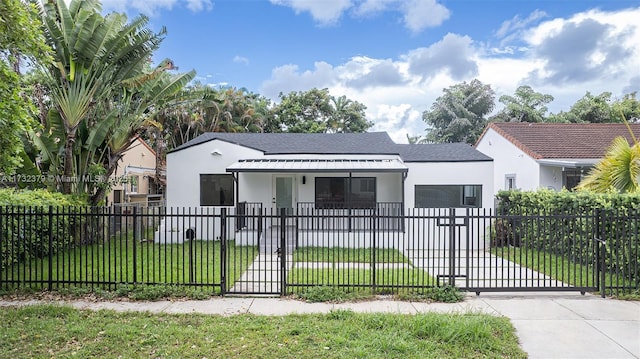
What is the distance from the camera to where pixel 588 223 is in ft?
30.3

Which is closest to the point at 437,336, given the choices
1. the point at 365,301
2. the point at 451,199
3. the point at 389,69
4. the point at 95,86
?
the point at 365,301

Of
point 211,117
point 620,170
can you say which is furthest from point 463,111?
point 620,170

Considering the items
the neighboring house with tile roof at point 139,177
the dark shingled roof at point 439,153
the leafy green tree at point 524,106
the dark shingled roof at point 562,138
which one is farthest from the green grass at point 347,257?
the leafy green tree at point 524,106

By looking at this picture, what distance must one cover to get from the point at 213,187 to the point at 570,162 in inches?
566

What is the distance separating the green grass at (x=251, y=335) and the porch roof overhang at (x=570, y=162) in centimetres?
1157

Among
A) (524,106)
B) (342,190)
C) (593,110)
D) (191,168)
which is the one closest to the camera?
(191,168)

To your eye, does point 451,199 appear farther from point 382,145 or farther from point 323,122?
point 323,122

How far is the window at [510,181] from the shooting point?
1827 cm

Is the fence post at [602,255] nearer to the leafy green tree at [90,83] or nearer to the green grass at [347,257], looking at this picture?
the green grass at [347,257]

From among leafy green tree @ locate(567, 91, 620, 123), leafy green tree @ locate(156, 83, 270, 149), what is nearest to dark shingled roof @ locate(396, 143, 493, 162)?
leafy green tree @ locate(156, 83, 270, 149)

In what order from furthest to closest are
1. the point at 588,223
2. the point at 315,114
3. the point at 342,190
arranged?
the point at 315,114 < the point at 342,190 < the point at 588,223

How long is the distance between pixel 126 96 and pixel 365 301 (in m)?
12.1

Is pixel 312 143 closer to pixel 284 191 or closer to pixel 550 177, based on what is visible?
pixel 284 191

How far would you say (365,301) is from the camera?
23.3 ft
